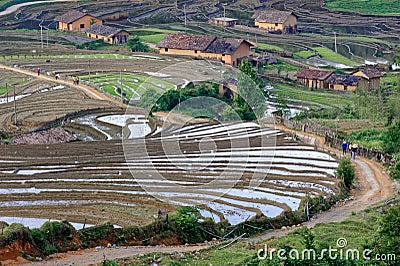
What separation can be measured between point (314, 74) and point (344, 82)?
178 cm

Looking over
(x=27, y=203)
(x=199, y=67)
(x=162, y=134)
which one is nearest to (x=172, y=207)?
(x=27, y=203)

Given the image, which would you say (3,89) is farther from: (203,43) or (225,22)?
(225,22)

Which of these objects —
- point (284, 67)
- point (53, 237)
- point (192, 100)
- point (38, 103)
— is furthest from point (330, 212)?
point (284, 67)

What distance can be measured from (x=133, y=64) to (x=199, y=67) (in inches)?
174

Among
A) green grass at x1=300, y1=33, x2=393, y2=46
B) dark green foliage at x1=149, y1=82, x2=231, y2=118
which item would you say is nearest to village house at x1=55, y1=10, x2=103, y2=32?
green grass at x1=300, y1=33, x2=393, y2=46

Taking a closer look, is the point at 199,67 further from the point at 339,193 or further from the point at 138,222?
the point at 138,222

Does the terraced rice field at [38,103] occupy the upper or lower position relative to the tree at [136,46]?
lower

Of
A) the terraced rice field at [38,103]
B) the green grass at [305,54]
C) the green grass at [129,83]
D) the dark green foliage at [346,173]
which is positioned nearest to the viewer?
the dark green foliage at [346,173]

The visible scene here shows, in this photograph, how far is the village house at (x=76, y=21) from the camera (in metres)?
57.2

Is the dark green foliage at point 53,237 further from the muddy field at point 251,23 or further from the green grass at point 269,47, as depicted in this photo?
the green grass at point 269,47

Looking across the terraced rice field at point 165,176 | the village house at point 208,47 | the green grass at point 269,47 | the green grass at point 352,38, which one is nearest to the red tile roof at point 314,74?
the village house at point 208,47

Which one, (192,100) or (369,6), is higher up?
(369,6)

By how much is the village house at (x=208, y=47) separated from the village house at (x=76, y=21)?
10489 mm

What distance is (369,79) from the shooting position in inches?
1631
